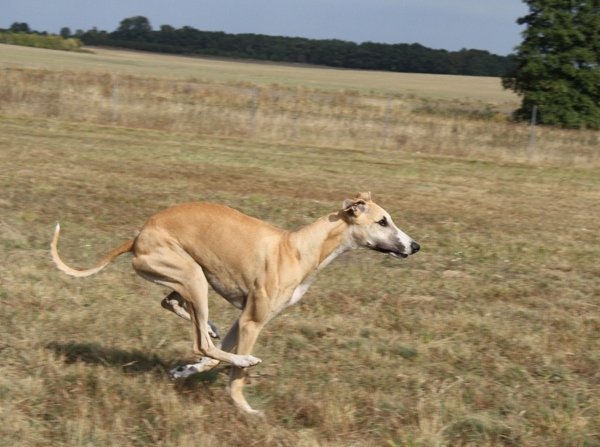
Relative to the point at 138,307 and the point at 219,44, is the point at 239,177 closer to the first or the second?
the point at 138,307

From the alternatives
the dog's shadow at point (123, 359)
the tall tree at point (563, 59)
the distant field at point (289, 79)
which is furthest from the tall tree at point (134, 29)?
the dog's shadow at point (123, 359)

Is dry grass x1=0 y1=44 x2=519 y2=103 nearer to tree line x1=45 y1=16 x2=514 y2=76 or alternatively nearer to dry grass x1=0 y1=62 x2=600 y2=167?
tree line x1=45 y1=16 x2=514 y2=76

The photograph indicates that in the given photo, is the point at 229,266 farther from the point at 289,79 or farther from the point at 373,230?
the point at 289,79

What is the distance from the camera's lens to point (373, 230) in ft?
22.1

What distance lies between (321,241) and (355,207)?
40cm

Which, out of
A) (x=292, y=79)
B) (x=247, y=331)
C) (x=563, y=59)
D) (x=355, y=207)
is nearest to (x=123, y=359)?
(x=247, y=331)

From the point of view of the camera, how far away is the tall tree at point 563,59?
34281 millimetres

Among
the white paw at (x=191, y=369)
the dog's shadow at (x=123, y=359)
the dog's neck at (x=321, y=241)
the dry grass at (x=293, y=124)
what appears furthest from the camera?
the dry grass at (x=293, y=124)

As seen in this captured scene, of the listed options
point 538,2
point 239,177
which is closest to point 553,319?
point 239,177

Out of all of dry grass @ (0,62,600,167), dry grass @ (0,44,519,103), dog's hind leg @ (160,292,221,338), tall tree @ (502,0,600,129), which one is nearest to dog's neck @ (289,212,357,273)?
dog's hind leg @ (160,292,221,338)

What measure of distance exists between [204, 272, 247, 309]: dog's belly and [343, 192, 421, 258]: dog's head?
1.02 metres

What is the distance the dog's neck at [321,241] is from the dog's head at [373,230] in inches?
3.0

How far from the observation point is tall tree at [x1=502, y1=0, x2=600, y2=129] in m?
34.3

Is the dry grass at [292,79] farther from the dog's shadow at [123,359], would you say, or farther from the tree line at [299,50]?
the dog's shadow at [123,359]
